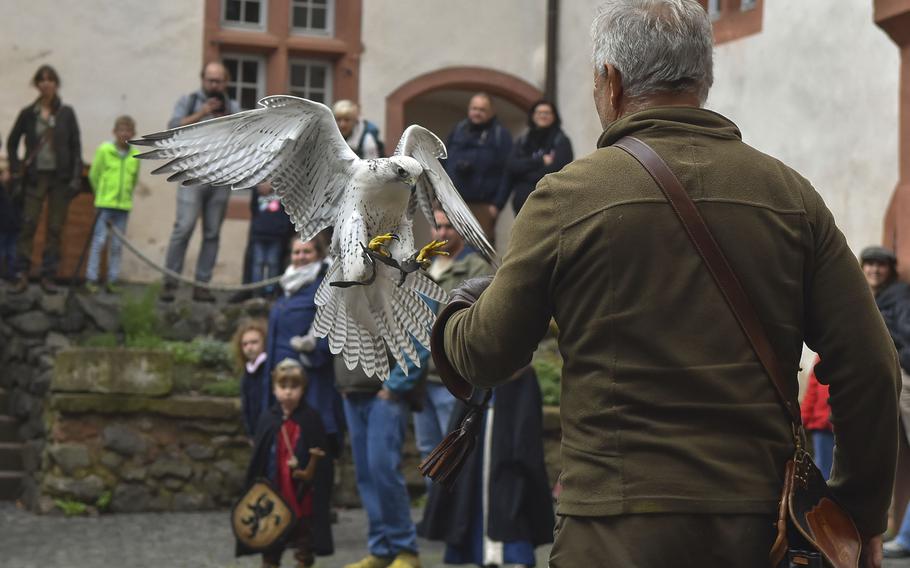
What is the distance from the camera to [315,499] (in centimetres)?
758

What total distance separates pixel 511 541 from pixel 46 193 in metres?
7.47

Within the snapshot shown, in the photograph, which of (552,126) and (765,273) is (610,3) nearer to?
(765,273)

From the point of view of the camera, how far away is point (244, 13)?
1616 cm

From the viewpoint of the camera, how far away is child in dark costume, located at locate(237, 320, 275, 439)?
841 cm

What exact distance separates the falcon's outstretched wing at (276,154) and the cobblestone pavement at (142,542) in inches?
155

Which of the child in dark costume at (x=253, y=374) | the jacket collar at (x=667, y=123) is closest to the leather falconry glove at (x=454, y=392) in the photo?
the jacket collar at (x=667, y=123)

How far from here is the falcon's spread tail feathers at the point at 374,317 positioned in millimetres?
4340

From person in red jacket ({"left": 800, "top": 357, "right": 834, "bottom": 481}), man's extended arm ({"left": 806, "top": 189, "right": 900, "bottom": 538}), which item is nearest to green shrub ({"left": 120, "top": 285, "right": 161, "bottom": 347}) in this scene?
person in red jacket ({"left": 800, "top": 357, "right": 834, "bottom": 481})

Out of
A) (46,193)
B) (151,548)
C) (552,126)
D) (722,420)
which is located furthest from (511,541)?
(46,193)

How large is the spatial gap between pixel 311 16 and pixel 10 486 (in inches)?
290

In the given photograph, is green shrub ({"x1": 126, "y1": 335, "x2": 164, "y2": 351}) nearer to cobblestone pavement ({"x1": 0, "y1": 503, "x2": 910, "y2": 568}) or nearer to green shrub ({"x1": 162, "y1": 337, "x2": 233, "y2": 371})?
green shrub ({"x1": 162, "y1": 337, "x2": 233, "y2": 371})

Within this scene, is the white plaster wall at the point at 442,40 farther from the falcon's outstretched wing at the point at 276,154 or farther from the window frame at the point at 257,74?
the falcon's outstretched wing at the point at 276,154

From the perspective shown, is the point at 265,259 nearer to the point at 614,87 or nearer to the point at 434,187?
the point at 434,187

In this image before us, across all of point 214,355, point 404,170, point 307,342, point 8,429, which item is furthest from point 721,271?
point 8,429
